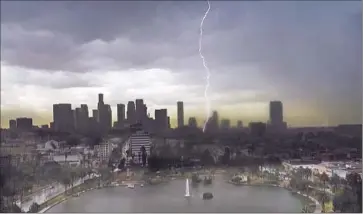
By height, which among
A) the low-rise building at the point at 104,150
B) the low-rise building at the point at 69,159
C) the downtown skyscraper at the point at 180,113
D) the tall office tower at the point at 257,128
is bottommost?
the low-rise building at the point at 69,159

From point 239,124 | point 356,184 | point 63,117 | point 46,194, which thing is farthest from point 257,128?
point 46,194

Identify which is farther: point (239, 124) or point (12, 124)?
point (12, 124)

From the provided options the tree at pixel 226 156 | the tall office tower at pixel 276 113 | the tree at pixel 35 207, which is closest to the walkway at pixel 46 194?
the tree at pixel 35 207

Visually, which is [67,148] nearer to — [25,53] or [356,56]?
[25,53]

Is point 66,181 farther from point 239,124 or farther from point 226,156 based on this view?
point 239,124

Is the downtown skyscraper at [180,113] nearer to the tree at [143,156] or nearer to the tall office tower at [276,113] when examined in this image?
the tree at [143,156]

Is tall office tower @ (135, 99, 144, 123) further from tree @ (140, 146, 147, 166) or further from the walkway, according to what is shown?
the walkway

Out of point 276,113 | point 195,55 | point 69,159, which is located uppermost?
point 195,55
